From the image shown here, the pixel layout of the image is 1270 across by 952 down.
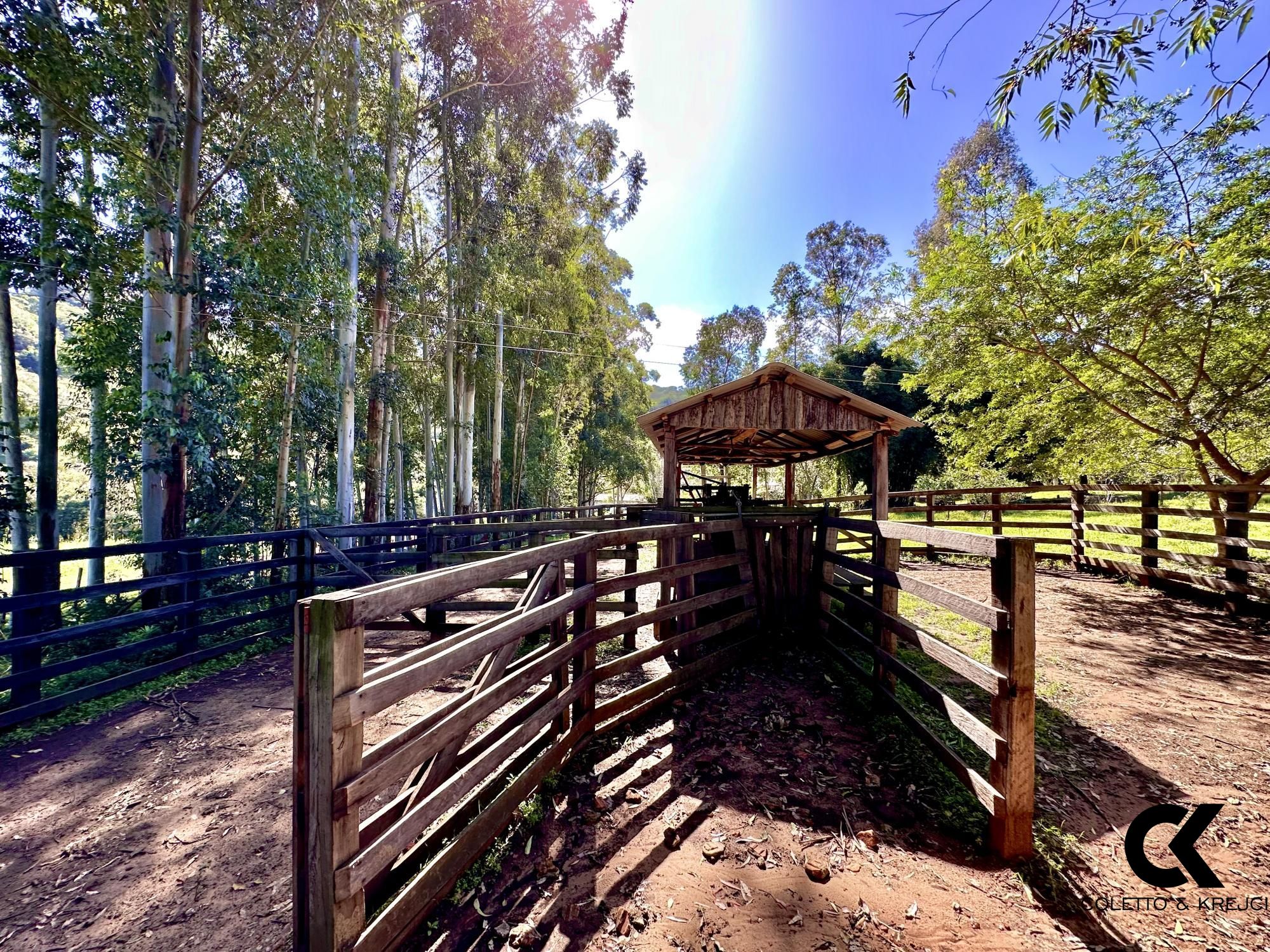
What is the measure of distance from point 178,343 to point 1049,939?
9174 millimetres

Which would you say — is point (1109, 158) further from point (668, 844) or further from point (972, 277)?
point (668, 844)

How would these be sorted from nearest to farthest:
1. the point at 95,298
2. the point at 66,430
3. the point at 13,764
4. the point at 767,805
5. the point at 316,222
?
the point at 767,805, the point at 13,764, the point at 95,298, the point at 316,222, the point at 66,430

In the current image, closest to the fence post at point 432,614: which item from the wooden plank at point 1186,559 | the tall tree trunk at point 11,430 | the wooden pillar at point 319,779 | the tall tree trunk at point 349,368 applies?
the wooden pillar at point 319,779

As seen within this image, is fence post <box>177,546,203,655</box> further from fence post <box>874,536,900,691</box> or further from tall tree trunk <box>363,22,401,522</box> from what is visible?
fence post <box>874,536,900,691</box>

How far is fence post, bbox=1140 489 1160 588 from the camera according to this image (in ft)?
24.5

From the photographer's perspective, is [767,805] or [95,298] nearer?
[767,805]

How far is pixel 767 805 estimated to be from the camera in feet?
8.40

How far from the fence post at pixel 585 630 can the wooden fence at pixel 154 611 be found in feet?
4.77

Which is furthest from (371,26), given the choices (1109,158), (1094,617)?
(1094,617)

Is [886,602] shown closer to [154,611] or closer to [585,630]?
[585,630]

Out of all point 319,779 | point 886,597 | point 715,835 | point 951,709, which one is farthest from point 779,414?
point 319,779

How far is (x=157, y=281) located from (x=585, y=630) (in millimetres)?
6763

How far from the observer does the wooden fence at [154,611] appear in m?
3.60

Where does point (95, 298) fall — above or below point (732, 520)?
above
